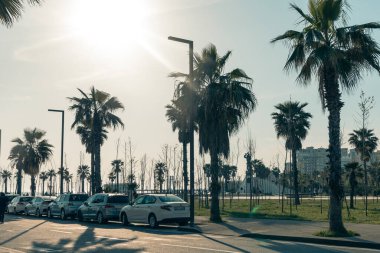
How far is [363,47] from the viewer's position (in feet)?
60.1

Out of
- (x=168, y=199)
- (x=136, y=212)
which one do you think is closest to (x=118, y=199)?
(x=136, y=212)

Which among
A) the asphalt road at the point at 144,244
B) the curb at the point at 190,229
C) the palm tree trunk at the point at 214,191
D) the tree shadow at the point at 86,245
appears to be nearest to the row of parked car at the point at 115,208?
the curb at the point at 190,229

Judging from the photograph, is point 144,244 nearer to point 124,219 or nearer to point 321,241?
point 321,241

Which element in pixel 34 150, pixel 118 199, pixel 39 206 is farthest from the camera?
pixel 34 150

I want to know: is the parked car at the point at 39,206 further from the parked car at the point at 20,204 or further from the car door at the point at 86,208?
the car door at the point at 86,208

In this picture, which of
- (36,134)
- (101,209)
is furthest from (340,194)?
(36,134)

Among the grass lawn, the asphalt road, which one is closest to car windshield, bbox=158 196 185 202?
the asphalt road

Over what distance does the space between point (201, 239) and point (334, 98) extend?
710 cm

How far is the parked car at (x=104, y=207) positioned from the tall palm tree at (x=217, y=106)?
5522 millimetres

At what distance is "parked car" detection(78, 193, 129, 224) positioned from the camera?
28.0 metres

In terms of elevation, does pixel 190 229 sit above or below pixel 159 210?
below

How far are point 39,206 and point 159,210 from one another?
16423 millimetres

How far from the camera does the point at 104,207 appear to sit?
27953 millimetres

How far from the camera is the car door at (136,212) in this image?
25.2 meters
